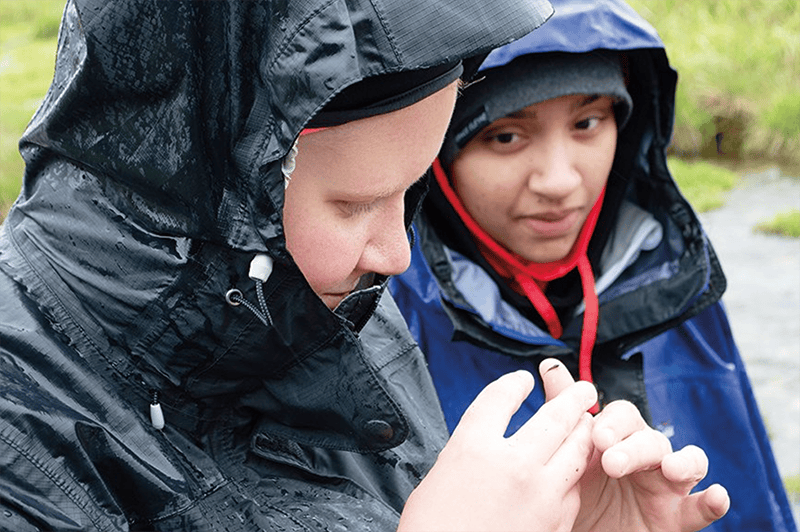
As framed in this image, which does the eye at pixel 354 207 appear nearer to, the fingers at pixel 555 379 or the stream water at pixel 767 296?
the fingers at pixel 555 379

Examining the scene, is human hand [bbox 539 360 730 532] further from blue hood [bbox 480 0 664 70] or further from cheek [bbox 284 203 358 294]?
blue hood [bbox 480 0 664 70]

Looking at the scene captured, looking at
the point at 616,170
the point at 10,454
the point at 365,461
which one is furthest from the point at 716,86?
the point at 10,454

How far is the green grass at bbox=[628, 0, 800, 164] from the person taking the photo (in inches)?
295

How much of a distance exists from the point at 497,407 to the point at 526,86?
1.55 meters

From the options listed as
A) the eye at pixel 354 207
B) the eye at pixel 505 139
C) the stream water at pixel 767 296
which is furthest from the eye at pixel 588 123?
the stream water at pixel 767 296

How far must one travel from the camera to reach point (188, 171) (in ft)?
4.61

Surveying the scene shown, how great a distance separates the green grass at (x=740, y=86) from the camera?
7.50m

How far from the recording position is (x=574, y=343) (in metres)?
3.11

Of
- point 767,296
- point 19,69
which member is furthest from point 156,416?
point 19,69

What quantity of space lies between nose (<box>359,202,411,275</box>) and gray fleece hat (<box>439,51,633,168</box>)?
4.27ft

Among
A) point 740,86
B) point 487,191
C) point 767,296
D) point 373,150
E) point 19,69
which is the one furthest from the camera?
point 19,69

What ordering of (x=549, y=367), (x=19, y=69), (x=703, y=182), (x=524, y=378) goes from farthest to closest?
(x=19, y=69)
(x=703, y=182)
(x=549, y=367)
(x=524, y=378)

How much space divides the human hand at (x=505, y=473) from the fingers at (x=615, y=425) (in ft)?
0.07

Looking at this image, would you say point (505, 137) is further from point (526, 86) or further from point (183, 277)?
point (183, 277)
